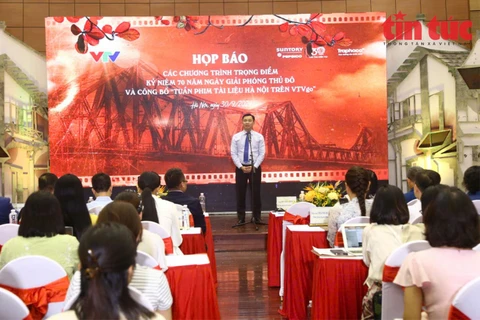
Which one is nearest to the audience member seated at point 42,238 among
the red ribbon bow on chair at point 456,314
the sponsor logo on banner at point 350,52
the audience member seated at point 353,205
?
the red ribbon bow on chair at point 456,314

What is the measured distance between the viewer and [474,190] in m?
4.59

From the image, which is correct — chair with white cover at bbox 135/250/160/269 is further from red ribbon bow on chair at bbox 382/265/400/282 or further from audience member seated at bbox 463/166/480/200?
audience member seated at bbox 463/166/480/200

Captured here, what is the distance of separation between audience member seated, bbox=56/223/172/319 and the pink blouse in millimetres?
958

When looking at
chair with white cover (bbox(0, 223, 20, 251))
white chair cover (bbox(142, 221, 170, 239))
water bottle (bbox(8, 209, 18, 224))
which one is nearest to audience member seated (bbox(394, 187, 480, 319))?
white chair cover (bbox(142, 221, 170, 239))

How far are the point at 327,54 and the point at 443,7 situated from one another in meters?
2.67

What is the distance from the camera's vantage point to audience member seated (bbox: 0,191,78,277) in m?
2.59

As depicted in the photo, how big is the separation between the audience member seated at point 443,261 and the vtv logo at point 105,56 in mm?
7079

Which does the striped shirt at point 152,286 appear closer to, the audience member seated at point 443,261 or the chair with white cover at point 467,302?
the audience member seated at point 443,261

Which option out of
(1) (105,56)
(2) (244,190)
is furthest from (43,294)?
(1) (105,56)

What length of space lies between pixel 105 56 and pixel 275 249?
14.6ft

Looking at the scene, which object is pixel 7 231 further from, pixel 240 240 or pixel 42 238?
pixel 240 240

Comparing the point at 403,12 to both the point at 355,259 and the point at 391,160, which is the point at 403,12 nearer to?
the point at 391,160

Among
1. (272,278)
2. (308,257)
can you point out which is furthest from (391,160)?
(308,257)

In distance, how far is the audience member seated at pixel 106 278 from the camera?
1.39 metres
